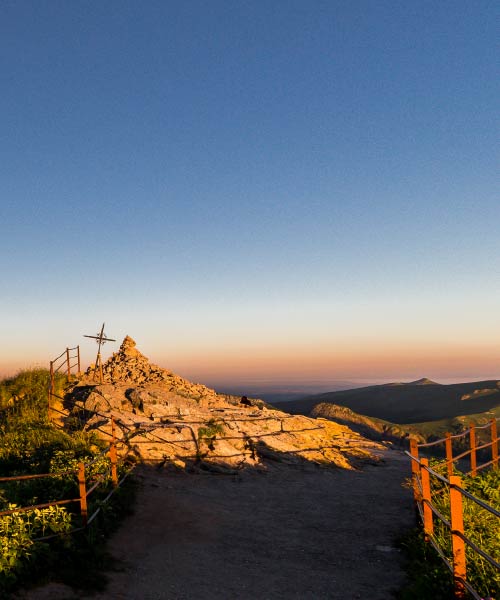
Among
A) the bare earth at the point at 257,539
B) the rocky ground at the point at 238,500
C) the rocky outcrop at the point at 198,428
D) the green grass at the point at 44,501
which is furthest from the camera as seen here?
the rocky outcrop at the point at 198,428

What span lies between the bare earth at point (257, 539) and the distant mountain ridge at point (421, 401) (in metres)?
40.2

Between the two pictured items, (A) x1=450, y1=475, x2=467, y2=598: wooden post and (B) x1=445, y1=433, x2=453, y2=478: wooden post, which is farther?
(B) x1=445, y1=433, x2=453, y2=478: wooden post

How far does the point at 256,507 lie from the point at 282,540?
2.67 meters

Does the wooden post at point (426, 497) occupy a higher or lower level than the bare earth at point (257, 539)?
higher

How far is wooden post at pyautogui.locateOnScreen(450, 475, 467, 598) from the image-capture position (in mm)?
5988

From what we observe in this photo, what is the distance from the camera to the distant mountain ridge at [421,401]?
2438 inches

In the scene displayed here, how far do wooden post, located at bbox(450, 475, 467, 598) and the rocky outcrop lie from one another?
11289 millimetres

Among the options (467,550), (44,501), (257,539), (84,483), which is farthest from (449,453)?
(44,501)

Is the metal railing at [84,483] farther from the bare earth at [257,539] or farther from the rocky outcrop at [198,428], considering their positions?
the rocky outcrop at [198,428]

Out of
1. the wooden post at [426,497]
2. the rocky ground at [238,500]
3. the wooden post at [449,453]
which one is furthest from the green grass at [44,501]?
the wooden post at [449,453]

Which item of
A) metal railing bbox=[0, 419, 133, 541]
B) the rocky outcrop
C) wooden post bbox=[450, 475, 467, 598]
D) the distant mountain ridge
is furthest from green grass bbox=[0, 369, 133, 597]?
the distant mountain ridge

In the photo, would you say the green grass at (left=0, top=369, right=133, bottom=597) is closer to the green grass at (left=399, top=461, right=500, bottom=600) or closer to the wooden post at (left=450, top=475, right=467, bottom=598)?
the green grass at (left=399, top=461, right=500, bottom=600)

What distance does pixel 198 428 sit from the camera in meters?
18.2

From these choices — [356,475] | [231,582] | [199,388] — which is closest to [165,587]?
[231,582]
